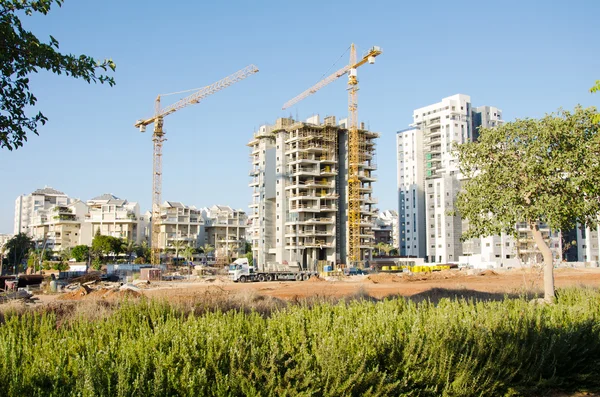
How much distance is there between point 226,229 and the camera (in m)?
161

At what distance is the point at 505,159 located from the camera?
20.5 meters

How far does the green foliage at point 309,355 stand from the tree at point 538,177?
7954 millimetres

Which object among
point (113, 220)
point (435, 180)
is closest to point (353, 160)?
point (435, 180)

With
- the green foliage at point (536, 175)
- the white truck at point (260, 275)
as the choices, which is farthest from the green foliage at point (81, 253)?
the green foliage at point (536, 175)

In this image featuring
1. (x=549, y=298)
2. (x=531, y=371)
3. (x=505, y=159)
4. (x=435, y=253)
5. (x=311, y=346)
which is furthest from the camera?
(x=435, y=253)

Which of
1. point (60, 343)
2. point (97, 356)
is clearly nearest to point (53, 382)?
point (97, 356)

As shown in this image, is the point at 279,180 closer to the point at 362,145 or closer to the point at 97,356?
the point at 362,145

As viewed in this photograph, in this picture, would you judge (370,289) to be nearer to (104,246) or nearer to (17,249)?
(104,246)

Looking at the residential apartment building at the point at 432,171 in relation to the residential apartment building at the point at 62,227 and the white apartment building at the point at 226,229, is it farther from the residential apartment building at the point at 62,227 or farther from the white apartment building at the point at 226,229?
the residential apartment building at the point at 62,227

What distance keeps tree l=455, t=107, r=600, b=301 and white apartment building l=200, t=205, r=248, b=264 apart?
452 ft

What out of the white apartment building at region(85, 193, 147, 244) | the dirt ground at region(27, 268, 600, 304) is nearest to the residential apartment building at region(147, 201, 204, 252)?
the white apartment building at region(85, 193, 147, 244)

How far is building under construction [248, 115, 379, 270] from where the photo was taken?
332 feet

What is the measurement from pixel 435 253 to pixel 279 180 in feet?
132

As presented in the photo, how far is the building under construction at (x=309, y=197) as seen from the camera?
101125 millimetres
